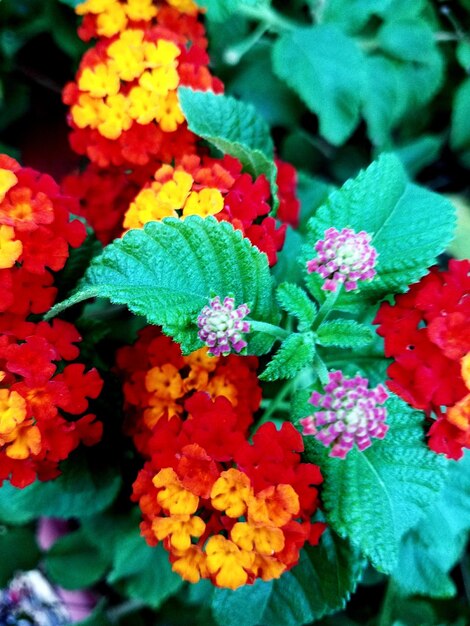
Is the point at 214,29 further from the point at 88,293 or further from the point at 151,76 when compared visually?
the point at 88,293

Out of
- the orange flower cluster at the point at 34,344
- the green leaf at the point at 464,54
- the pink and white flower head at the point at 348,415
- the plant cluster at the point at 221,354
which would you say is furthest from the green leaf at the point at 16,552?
the green leaf at the point at 464,54

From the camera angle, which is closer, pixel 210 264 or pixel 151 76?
pixel 210 264

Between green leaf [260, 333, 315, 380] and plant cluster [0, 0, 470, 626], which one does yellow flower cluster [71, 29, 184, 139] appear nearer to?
plant cluster [0, 0, 470, 626]

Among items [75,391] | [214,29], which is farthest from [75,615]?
[214,29]

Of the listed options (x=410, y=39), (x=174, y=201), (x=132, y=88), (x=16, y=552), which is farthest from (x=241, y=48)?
(x=16, y=552)

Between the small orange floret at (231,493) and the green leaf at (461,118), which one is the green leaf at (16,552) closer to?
the small orange floret at (231,493)

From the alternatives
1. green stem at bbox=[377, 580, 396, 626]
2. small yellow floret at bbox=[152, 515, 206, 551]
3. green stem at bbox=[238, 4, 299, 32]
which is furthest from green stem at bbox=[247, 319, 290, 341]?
green stem at bbox=[238, 4, 299, 32]

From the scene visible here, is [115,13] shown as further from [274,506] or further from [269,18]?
[274,506]
